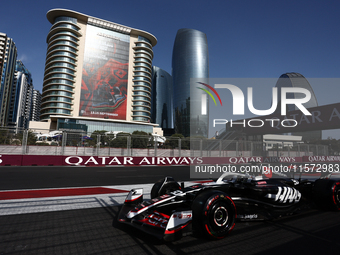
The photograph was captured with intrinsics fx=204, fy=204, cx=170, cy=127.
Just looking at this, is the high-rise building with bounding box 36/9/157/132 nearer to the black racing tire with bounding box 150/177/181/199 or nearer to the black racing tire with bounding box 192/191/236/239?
the black racing tire with bounding box 150/177/181/199

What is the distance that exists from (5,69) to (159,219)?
129788mm

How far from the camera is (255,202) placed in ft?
11.5

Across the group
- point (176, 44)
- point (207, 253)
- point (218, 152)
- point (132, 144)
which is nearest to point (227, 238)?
point (207, 253)

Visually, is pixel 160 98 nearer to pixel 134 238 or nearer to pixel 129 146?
pixel 129 146

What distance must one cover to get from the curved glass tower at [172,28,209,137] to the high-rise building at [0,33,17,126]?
8160 centimetres

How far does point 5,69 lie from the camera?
10012 cm

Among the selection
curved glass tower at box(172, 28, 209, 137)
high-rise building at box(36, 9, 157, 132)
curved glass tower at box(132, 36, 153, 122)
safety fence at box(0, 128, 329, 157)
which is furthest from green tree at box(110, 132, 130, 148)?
curved glass tower at box(172, 28, 209, 137)

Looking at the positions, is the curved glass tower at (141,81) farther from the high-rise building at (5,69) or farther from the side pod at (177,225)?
the side pod at (177,225)

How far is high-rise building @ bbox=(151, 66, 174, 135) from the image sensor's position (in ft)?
475

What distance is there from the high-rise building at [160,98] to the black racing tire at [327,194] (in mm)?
140889

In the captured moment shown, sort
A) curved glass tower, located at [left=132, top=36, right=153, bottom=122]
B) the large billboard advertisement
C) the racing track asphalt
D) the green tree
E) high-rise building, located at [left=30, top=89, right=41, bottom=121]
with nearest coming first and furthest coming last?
the racing track asphalt, the green tree, the large billboard advertisement, curved glass tower, located at [left=132, top=36, right=153, bottom=122], high-rise building, located at [left=30, top=89, right=41, bottom=121]

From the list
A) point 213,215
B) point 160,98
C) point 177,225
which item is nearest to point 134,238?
point 177,225

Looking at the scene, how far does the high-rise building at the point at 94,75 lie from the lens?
201ft

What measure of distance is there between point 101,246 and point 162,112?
145m
